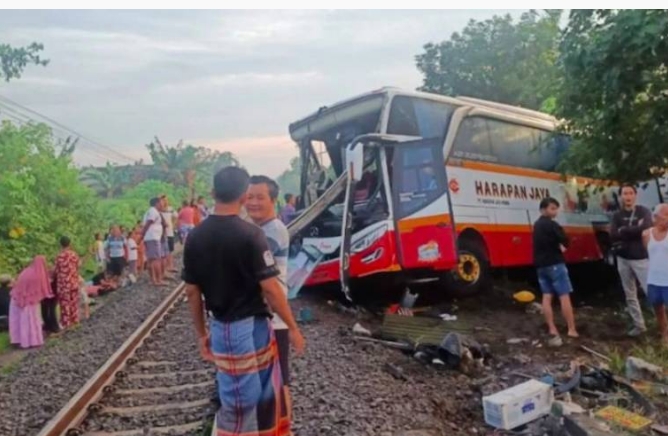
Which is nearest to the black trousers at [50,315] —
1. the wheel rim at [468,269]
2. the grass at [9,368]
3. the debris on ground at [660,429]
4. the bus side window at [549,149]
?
the grass at [9,368]

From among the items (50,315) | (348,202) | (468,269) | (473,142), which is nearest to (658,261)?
(468,269)

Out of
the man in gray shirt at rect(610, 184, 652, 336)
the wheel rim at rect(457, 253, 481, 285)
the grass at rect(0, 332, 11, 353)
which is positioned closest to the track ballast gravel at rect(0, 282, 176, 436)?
the grass at rect(0, 332, 11, 353)

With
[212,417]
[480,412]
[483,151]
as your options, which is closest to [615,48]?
[483,151]

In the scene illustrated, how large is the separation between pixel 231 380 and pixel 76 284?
7.28 meters

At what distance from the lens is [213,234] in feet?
9.63

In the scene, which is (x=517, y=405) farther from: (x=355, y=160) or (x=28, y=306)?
(x=28, y=306)

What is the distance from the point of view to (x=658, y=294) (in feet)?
19.8

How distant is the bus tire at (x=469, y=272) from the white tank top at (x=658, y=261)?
9.09ft

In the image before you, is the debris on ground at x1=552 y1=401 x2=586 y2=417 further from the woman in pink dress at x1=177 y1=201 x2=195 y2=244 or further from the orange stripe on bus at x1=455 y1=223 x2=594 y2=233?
the woman in pink dress at x1=177 y1=201 x2=195 y2=244

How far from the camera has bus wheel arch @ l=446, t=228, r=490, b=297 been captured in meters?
8.52

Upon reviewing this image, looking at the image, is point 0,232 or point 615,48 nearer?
point 615,48

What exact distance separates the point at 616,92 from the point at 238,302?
5.91 m

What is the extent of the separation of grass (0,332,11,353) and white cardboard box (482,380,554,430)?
7.32 metres

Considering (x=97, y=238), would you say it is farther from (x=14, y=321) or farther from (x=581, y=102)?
(x=581, y=102)
